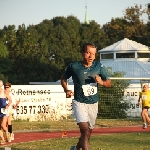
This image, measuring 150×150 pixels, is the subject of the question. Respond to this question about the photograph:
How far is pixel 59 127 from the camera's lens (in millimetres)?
29516

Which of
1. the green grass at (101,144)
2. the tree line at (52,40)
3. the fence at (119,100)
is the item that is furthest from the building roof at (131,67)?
the green grass at (101,144)

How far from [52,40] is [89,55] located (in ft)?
279

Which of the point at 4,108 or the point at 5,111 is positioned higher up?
the point at 4,108

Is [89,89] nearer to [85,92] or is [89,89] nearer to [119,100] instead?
[85,92]

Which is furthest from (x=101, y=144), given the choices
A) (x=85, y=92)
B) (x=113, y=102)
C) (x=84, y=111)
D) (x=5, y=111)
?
(x=113, y=102)

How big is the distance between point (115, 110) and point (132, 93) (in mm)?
2096

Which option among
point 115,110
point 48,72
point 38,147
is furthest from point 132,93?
point 48,72

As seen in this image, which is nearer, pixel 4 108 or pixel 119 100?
pixel 4 108

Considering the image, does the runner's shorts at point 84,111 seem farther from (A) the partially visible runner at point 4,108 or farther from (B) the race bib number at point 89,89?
(A) the partially visible runner at point 4,108

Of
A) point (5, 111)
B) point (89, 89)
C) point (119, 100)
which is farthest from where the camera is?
point (119, 100)

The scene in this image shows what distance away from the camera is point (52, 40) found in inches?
3819

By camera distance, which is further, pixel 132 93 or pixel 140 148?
pixel 132 93

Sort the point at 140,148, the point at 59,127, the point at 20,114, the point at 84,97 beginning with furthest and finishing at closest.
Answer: the point at 20,114 → the point at 59,127 → the point at 140,148 → the point at 84,97

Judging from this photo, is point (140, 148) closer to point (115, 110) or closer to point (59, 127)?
point (59, 127)
